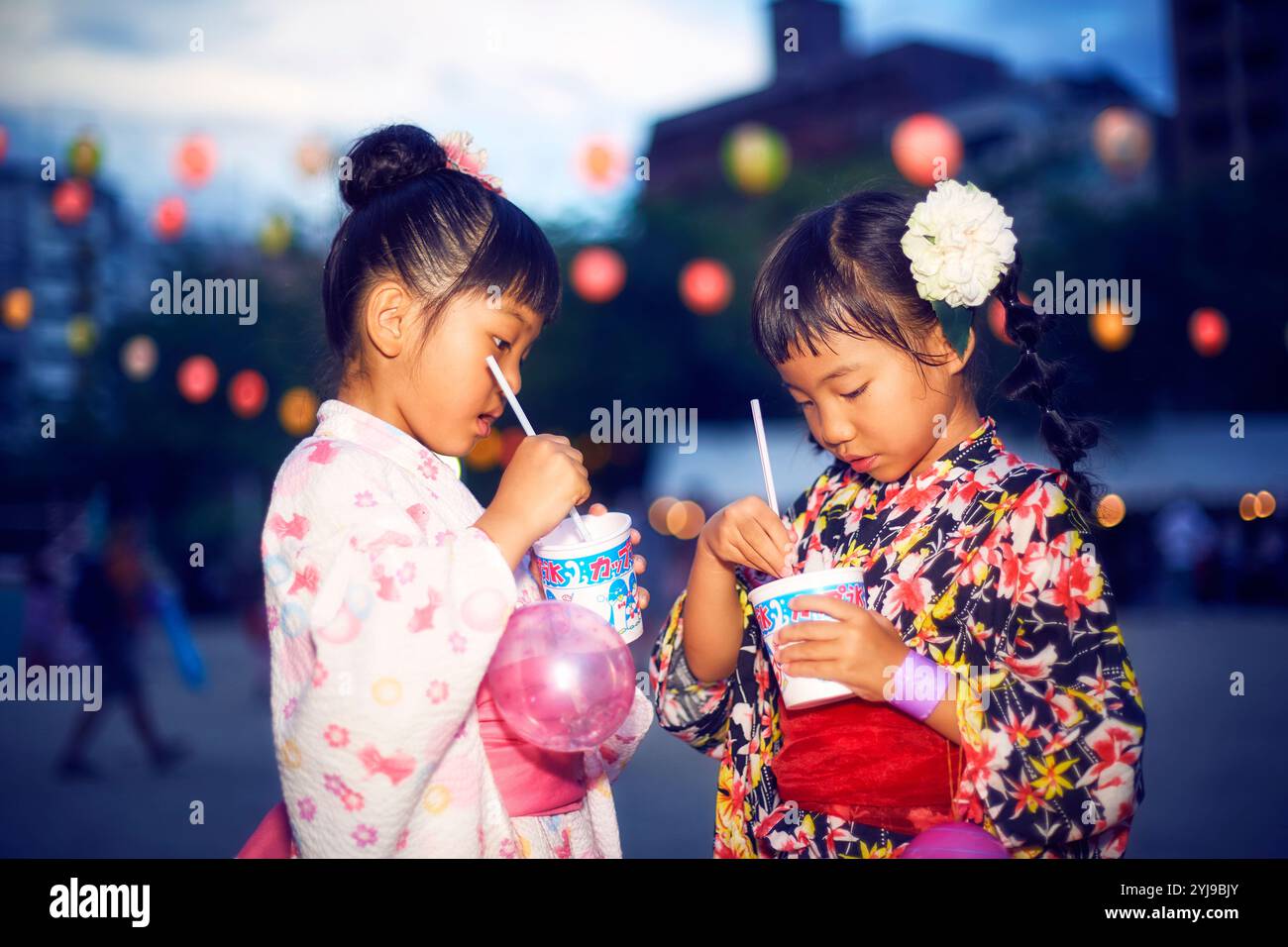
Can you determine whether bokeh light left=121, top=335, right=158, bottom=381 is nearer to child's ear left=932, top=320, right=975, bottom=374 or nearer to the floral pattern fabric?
the floral pattern fabric

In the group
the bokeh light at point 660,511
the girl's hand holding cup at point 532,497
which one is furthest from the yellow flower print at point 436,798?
the bokeh light at point 660,511

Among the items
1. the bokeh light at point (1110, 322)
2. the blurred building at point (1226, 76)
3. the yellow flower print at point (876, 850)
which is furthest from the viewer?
the blurred building at point (1226, 76)

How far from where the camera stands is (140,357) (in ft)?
49.8

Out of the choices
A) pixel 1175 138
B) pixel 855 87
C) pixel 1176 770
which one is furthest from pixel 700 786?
pixel 1175 138

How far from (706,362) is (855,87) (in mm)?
15623

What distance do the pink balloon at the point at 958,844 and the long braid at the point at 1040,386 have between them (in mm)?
621

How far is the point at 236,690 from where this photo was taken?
1095 cm

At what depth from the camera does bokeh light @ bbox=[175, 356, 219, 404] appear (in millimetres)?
14645

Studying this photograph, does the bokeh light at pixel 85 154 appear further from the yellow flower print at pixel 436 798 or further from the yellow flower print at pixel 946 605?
the yellow flower print at pixel 946 605

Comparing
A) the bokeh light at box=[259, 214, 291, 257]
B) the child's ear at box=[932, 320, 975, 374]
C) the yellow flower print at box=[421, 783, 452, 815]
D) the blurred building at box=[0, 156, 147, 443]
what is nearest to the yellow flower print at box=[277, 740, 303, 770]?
the yellow flower print at box=[421, 783, 452, 815]

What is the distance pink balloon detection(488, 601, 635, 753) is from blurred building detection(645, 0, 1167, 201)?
18.7m

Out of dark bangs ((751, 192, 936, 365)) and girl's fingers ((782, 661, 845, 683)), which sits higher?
dark bangs ((751, 192, 936, 365))

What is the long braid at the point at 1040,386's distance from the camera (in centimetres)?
210

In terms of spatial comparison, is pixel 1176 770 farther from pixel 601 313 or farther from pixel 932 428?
pixel 601 313
